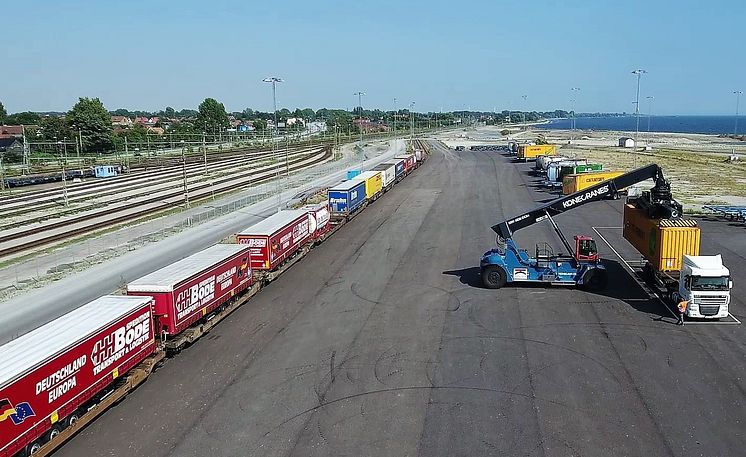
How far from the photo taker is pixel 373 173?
71.9 m

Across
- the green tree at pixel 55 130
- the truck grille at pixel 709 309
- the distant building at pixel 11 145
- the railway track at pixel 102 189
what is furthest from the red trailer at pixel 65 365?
the green tree at pixel 55 130

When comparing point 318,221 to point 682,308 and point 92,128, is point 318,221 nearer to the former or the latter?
point 682,308

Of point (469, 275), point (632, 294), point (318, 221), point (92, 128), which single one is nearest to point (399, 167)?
point (318, 221)

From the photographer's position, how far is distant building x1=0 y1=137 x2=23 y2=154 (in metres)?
126

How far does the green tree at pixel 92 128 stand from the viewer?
137875 mm

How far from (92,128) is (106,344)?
13386 cm

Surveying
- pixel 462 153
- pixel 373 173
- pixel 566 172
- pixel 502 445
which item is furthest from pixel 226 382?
pixel 462 153

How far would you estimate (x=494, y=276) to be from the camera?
34.2 m

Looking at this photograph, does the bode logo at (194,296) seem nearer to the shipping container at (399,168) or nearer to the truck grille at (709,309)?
the truck grille at (709,309)

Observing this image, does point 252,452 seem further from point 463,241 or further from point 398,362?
point 463,241

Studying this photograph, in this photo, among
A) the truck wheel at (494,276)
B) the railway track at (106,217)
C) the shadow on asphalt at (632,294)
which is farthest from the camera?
the railway track at (106,217)

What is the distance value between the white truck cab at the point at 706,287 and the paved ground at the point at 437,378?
104 cm

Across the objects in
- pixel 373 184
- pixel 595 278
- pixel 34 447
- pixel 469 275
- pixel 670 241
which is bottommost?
pixel 469 275

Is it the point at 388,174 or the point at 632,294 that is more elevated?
A: the point at 388,174
